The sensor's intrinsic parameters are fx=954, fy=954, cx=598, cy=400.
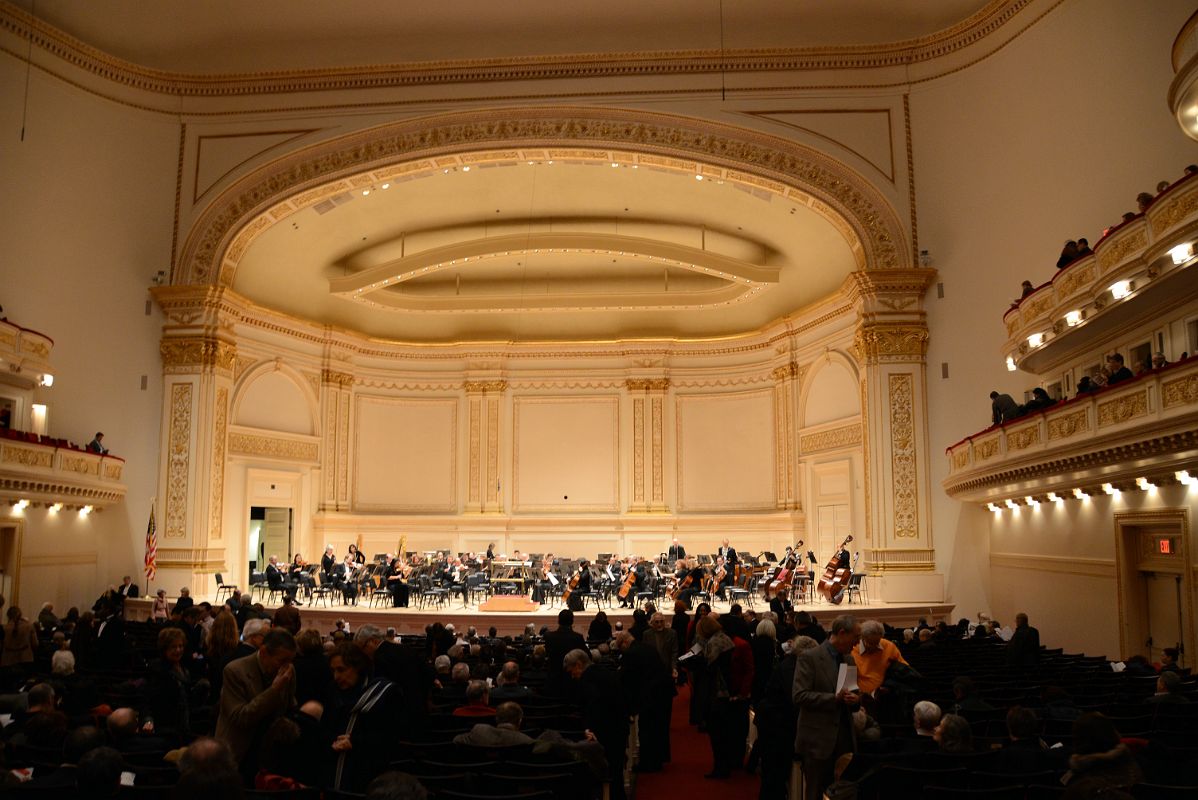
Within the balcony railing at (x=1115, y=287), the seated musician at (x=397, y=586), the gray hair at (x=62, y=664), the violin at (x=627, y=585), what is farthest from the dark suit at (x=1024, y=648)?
the seated musician at (x=397, y=586)

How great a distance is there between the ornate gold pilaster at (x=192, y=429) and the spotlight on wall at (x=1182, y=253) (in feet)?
59.6

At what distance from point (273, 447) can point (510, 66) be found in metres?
11.9

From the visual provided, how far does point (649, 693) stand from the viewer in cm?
820

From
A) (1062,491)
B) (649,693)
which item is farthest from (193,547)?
(1062,491)

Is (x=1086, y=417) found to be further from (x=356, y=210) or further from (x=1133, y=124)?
(x=356, y=210)

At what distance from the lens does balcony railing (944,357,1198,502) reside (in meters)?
10.0

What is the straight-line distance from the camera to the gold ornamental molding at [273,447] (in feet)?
79.2

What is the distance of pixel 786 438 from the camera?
26484 mm

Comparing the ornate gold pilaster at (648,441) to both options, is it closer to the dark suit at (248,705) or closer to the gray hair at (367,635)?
the gray hair at (367,635)

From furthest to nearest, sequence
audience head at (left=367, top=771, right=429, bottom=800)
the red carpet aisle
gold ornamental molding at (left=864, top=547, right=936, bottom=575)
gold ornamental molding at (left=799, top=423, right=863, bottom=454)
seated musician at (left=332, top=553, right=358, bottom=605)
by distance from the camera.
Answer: gold ornamental molding at (left=799, top=423, right=863, bottom=454), seated musician at (left=332, top=553, right=358, bottom=605), gold ornamental molding at (left=864, top=547, right=936, bottom=575), the red carpet aisle, audience head at (left=367, top=771, right=429, bottom=800)

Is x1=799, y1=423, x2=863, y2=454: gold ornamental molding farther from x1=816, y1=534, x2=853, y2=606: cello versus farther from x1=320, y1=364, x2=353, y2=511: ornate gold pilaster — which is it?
x1=320, y1=364, x2=353, y2=511: ornate gold pilaster

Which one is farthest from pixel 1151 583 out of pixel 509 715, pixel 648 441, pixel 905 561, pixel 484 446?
pixel 484 446

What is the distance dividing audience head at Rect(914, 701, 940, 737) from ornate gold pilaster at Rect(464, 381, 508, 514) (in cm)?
2269

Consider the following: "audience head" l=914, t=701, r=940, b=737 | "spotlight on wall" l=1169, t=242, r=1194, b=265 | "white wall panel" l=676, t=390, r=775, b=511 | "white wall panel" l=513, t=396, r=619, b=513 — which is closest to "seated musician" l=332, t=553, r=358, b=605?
"white wall panel" l=513, t=396, r=619, b=513
